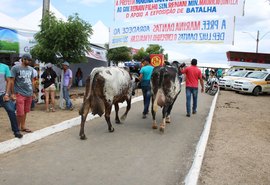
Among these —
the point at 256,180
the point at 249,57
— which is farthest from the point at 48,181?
the point at 249,57

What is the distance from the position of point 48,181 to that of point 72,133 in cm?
315

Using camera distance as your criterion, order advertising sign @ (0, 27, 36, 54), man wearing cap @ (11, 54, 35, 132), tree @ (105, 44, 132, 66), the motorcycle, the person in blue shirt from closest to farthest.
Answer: man wearing cap @ (11, 54, 35, 132) → the person in blue shirt → advertising sign @ (0, 27, 36, 54) → the motorcycle → tree @ (105, 44, 132, 66)

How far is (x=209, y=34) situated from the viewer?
11.7 m

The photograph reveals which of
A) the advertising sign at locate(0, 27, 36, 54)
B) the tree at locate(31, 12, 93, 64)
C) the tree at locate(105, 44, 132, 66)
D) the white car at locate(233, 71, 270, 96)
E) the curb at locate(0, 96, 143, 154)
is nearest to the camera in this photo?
the curb at locate(0, 96, 143, 154)

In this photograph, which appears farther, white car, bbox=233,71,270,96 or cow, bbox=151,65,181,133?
white car, bbox=233,71,270,96

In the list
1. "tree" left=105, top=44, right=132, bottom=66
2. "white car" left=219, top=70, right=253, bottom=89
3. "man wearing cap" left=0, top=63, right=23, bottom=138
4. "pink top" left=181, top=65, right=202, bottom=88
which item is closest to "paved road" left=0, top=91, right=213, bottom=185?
"man wearing cap" left=0, top=63, right=23, bottom=138

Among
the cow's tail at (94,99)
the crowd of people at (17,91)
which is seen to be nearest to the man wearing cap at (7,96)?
the crowd of people at (17,91)

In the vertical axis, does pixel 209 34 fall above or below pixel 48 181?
above

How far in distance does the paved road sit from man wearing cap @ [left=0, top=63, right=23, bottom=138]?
22.3 inches

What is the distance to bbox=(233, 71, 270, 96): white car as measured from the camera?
2106 centimetres

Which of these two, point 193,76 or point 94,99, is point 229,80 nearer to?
point 193,76

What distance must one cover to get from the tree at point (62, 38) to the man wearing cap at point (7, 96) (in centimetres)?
451

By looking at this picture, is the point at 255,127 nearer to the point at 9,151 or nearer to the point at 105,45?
the point at 9,151

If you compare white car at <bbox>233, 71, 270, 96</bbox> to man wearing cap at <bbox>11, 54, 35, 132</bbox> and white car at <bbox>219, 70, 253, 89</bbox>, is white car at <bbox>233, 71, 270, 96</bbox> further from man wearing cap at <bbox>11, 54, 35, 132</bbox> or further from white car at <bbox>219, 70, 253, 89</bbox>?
man wearing cap at <bbox>11, 54, 35, 132</bbox>
